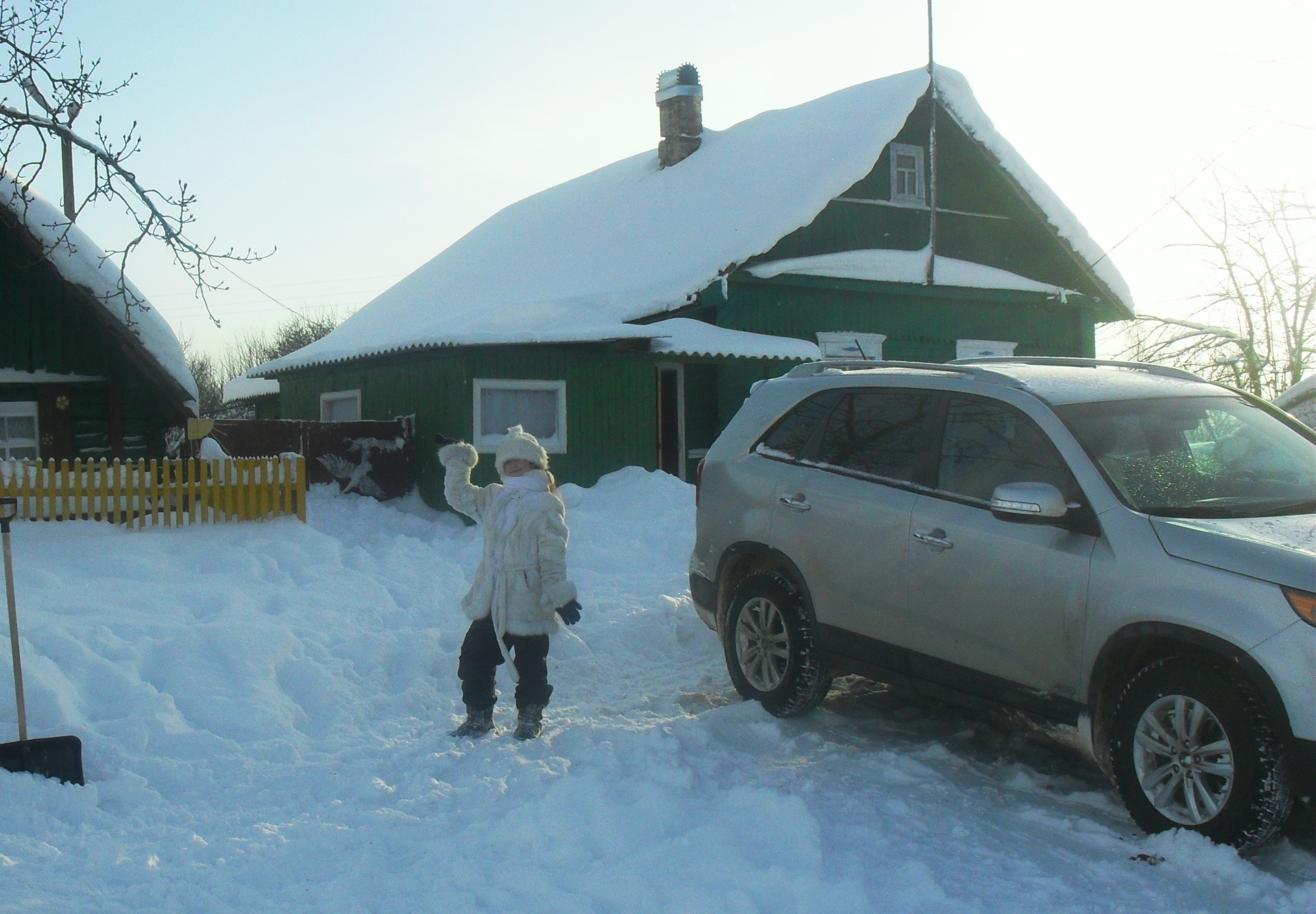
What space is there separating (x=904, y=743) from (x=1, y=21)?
22.6 feet

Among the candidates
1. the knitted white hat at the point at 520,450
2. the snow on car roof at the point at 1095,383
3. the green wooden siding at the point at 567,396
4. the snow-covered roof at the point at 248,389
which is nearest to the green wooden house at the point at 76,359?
the green wooden siding at the point at 567,396

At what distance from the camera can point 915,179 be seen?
20.0 meters

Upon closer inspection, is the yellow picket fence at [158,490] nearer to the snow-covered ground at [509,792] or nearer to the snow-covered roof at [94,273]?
the snow-covered roof at [94,273]

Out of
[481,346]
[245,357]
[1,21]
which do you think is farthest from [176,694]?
[245,357]

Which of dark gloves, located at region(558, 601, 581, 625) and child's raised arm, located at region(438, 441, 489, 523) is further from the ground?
child's raised arm, located at region(438, 441, 489, 523)

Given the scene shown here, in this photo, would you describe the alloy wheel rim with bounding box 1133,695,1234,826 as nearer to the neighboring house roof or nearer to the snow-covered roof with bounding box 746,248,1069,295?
the neighboring house roof

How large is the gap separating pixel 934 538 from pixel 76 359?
11253 mm

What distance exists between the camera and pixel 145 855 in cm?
422

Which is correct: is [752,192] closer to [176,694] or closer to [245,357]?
[176,694]

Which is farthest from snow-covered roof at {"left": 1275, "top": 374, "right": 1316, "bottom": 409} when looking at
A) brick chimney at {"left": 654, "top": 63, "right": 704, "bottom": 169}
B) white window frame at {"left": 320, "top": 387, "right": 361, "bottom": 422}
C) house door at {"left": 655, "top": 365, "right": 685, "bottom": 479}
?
brick chimney at {"left": 654, "top": 63, "right": 704, "bottom": 169}

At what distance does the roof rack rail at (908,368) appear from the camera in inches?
209

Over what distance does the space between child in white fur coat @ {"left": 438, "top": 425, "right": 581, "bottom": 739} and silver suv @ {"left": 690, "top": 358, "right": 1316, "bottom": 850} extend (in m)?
1.13

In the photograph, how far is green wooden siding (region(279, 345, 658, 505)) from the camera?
14.9 m

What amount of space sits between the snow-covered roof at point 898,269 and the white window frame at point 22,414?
32.5 feet
